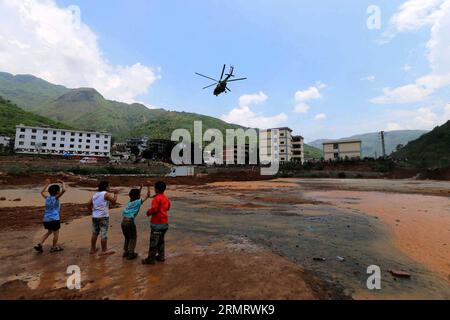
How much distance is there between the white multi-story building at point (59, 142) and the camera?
252ft

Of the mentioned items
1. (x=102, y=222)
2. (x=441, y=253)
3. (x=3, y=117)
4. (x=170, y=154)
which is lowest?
(x=441, y=253)

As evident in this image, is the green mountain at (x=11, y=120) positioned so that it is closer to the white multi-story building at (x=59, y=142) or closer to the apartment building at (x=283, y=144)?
the white multi-story building at (x=59, y=142)

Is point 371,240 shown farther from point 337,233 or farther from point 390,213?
point 390,213

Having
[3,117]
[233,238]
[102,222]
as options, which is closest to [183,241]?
[233,238]

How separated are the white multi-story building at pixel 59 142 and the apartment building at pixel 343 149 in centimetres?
7540

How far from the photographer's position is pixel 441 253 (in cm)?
636

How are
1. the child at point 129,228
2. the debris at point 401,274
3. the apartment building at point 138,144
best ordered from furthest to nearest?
the apartment building at point 138,144
the child at point 129,228
the debris at point 401,274

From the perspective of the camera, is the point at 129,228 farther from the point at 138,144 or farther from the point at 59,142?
the point at 138,144

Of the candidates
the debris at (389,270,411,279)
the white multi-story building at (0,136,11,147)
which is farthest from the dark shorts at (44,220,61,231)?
the white multi-story building at (0,136,11,147)

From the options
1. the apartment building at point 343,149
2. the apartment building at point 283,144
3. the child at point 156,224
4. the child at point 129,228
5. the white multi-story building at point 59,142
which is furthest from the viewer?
the apartment building at point 283,144

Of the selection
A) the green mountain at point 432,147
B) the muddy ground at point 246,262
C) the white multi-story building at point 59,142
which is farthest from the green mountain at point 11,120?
the green mountain at point 432,147

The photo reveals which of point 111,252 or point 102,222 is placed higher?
point 102,222

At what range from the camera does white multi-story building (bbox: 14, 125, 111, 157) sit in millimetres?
76750
